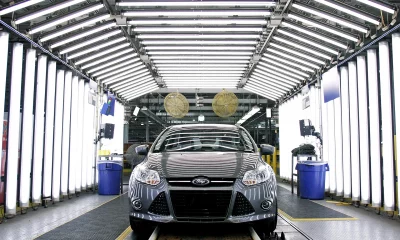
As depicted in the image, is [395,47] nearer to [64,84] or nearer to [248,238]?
[248,238]

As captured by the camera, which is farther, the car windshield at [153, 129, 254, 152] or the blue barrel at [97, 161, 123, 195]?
the blue barrel at [97, 161, 123, 195]

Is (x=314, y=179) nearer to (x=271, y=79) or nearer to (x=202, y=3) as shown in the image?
(x=271, y=79)

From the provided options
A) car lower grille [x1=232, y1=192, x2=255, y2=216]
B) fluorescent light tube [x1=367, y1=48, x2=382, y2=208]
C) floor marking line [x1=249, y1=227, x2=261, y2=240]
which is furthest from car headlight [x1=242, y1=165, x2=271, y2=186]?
fluorescent light tube [x1=367, y1=48, x2=382, y2=208]

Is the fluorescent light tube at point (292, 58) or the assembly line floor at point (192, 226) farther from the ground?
the fluorescent light tube at point (292, 58)

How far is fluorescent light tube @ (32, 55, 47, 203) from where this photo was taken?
650 cm

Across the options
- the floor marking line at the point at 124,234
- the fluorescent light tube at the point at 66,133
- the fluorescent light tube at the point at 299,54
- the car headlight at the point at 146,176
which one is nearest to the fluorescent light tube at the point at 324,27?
the fluorescent light tube at the point at 299,54

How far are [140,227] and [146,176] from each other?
0.60m

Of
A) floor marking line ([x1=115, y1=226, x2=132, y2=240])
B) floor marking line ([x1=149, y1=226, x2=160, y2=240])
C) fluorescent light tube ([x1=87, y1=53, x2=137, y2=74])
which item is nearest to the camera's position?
floor marking line ([x1=149, y1=226, x2=160, y2=240])

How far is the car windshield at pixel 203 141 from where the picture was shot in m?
4.76

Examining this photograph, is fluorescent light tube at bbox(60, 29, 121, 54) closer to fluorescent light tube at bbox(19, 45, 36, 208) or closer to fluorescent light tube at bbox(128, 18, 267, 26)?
fluorescent light tube at bbox(128, 18, 267, 26)

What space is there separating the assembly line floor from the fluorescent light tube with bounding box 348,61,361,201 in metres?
0.40

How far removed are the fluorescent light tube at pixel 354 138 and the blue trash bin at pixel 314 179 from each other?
0.99 m

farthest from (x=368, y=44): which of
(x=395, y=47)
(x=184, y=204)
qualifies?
(x=184, y=204)

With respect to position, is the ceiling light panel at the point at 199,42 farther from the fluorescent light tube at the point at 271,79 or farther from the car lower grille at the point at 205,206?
the car lower grille at the point at 205,206
